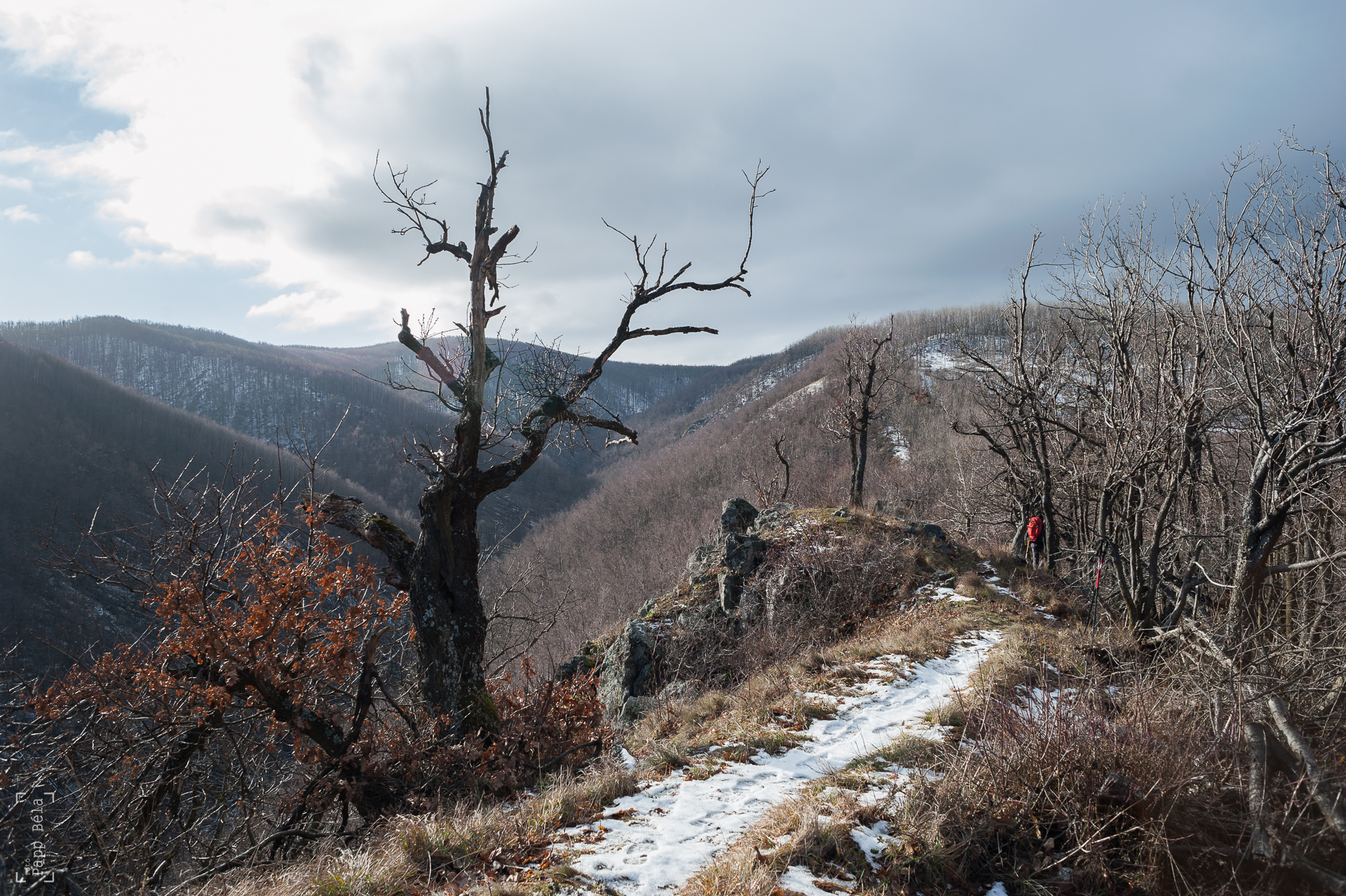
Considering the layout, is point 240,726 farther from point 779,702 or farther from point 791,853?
point 791,853

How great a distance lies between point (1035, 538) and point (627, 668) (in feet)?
29.4

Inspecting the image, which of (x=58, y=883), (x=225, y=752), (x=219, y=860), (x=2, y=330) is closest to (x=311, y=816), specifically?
(x=219, y=860)

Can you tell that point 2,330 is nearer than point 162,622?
No

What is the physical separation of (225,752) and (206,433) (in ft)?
376

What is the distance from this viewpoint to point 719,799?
13.6 ft

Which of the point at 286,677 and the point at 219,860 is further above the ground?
the point at 286,677

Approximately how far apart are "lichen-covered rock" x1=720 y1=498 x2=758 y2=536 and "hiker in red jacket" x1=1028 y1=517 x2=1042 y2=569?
22.7ft

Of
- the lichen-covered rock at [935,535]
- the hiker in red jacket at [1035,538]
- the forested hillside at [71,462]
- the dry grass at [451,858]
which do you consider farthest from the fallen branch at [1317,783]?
the forested hillside at [71,462]

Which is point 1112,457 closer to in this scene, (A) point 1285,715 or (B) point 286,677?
(A) point 1285,715

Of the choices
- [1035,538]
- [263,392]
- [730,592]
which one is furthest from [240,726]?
[263,392]

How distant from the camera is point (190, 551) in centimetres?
610

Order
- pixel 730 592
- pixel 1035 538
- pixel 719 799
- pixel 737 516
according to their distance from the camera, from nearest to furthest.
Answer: pixel 719 799 < pixel 1035 538 < pixel 730 592 < pixel 737 516

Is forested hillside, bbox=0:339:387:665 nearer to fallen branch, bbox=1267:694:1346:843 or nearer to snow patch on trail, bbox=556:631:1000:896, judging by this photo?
snow patch on trail, bbox=556:631:1000:896

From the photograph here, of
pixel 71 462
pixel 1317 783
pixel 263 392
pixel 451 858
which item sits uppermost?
pixel 263 392
